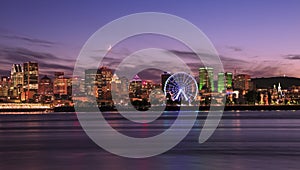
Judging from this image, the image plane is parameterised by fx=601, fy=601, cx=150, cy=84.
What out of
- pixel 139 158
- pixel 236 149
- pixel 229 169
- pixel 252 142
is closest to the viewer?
pixel 229 169

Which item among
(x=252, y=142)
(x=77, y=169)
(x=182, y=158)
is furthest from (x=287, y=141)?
(x=77, y=169)

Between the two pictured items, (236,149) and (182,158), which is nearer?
(182,158)

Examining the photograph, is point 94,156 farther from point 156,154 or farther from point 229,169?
point 229,169

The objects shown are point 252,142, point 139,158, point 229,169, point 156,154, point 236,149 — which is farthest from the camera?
point 252,142

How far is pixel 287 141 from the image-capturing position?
1583 inches

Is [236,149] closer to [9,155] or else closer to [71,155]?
[71,155]

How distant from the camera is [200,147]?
3481 cm

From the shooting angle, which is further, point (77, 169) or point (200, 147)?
point (200, 147)

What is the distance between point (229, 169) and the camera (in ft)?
77.4

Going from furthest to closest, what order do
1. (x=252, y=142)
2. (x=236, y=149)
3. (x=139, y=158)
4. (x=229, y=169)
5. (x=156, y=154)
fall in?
(x=252, y=142) < (x=236, y=149) < (x=156, y=154) < (x=139, y=158) < (x=229, y=169)

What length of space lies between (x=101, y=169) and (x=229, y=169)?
5.05 meters

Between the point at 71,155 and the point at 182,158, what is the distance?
232 inches

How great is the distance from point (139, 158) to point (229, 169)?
560 cm

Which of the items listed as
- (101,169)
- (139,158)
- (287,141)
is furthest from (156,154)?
(287,141)
